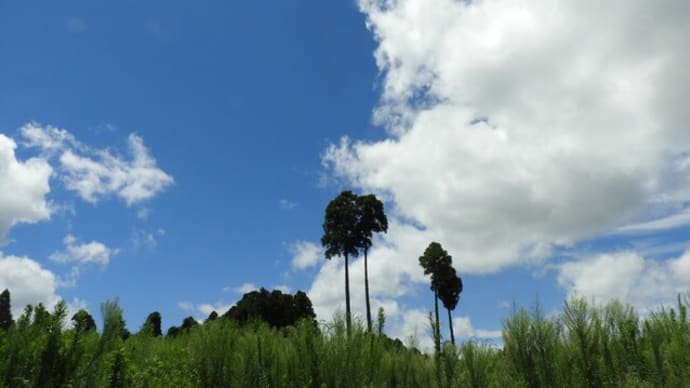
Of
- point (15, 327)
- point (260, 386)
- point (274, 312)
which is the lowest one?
point (260, 386)

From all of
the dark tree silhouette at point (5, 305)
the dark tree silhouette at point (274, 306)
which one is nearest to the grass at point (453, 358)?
the dark tree silhouette at point (274, 306)

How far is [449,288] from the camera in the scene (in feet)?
201

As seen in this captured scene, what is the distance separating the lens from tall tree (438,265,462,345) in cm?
6062

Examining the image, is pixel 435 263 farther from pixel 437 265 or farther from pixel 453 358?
pixel 453 358

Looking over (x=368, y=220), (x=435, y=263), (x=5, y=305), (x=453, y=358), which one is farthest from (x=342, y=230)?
(x=453, y=358)

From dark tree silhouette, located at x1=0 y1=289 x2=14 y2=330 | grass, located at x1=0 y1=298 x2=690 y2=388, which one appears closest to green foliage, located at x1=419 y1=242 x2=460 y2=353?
dark tree silhouette, located at x1=0 y1=289 x2=14 y2=330

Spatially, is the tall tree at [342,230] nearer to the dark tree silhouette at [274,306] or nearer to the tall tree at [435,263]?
the dark tree silhouette at [274,306]

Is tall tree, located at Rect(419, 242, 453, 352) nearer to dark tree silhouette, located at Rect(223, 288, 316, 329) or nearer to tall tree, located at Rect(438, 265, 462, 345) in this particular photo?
tall tree, located at Rect(438, 265, 462, 345)

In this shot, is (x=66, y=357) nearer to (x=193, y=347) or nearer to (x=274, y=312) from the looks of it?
(x=193, y=347)

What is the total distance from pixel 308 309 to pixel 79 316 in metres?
43.3

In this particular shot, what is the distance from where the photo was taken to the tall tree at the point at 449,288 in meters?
60.6

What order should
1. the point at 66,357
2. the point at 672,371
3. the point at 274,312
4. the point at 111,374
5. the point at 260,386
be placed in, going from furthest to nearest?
the point at 274,312, the point at 260,386, the point at 672,371, the point at 111,374, the point at 66,357

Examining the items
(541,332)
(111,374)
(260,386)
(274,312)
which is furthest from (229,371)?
(274,312)

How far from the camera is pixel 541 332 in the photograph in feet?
16.1
